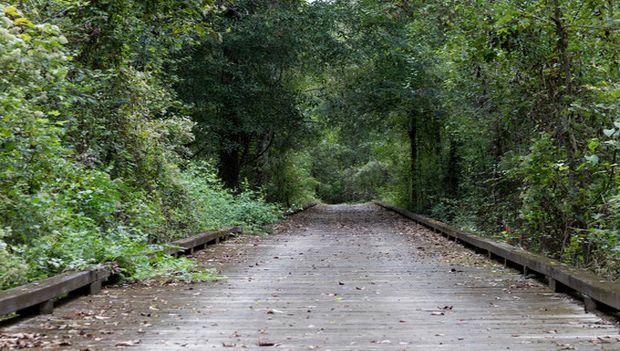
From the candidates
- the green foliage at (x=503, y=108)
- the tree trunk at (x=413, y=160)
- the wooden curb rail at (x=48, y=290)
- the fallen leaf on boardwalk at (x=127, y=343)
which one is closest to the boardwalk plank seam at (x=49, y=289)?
the wooden curb rail at (x=48, y=290)

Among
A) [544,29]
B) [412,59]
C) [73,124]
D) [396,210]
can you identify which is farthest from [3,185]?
[396,210]

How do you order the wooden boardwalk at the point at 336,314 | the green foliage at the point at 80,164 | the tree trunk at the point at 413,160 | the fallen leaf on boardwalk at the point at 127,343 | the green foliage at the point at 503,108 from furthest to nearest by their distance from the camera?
the tree trunk at the point at 413,160 < the green foliage at the point at 503,108 < the green foliage at the point at 80,164 < the wooden boardwalk at the point at 336,314 < the fallen leaf on boardwalk at the point at 127,343

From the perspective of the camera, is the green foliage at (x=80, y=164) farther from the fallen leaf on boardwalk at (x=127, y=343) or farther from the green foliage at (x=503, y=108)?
the green foliage at (x=503, y=108)

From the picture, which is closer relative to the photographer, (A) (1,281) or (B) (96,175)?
(A) (1,281)

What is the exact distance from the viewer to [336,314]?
6.59 m

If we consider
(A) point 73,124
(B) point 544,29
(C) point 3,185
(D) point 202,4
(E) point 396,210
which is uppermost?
(D) point 202,4

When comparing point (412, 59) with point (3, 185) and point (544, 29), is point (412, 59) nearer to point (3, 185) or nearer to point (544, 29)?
point (544, 29)

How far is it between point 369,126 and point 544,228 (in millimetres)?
19753

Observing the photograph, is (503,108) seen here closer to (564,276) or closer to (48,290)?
(564,276)

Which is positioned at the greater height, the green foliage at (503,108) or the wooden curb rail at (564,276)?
the green foliage at (503,108)

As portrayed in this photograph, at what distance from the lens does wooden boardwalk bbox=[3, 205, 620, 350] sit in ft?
17.5

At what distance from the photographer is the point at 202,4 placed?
11.5 m

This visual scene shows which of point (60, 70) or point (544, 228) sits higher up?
point (60, 70)

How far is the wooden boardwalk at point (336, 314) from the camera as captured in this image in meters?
5.34
